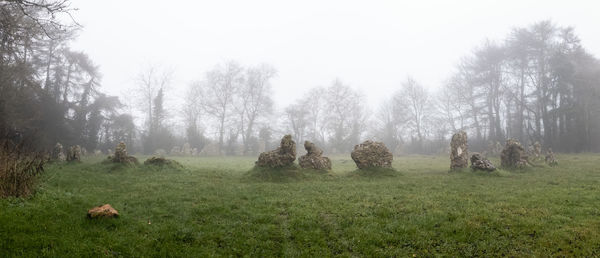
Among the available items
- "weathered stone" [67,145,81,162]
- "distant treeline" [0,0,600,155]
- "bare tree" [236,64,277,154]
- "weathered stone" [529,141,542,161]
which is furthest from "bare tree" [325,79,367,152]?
"weathered stone" [67,145,81,162]

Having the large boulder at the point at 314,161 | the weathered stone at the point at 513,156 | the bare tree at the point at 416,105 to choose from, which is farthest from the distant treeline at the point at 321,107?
the weathered stone at the point at 513,156

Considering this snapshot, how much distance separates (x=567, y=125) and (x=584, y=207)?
34.7 m

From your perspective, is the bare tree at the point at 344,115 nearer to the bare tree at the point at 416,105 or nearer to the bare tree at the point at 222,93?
the bare tree at the point at 416,105

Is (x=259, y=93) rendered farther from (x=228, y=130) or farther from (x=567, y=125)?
(x=567, y=125)

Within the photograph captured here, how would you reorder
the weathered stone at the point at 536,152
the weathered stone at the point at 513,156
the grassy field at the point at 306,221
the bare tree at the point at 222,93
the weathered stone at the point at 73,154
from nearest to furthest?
the grassy field at the point at 306,221, the weathered stone at the point at 513,156, the weathered stone at the point at 73,154, the weathered stone at the point at 536,152, the bare tree at the point at 222,93

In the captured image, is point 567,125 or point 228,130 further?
point 228,130

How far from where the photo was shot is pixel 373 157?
1845 centimetres

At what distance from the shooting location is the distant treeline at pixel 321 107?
3155cm

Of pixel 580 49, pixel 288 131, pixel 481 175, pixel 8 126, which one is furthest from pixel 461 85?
pixel 8 126

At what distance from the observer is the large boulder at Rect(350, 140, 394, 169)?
18.4 m

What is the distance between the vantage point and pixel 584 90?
114ft

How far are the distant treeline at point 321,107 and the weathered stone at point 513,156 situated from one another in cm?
2176

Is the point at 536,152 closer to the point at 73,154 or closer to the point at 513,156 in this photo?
the point at 513,156

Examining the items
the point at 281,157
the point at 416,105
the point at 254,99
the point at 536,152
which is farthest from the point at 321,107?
the point at 281,157
